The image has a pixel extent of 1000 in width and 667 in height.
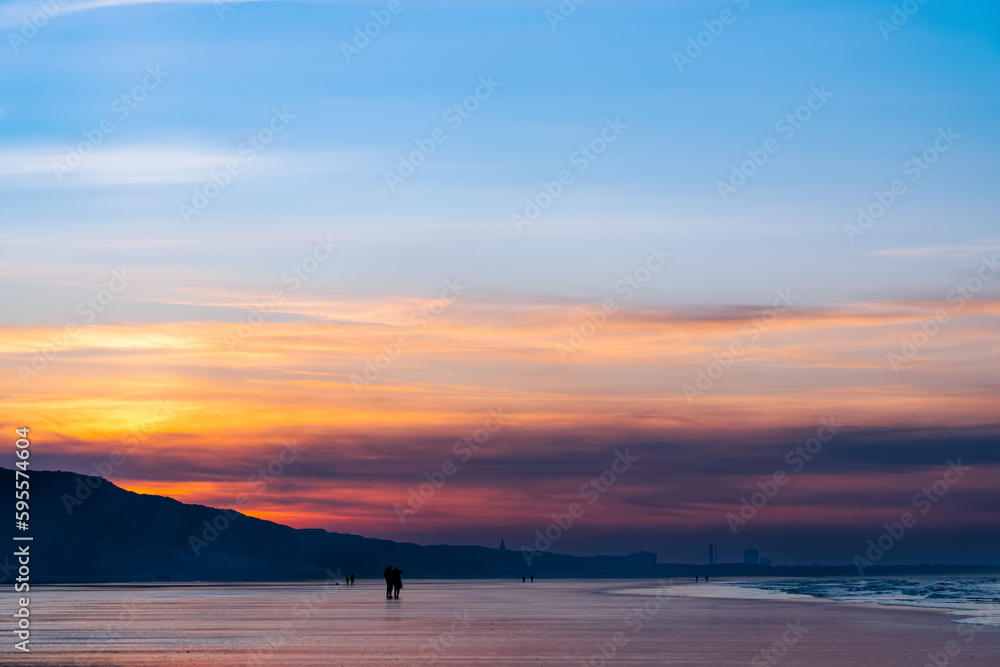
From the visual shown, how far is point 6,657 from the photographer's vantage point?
27.9 metres

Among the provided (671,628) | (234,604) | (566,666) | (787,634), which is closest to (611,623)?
(671,628)
